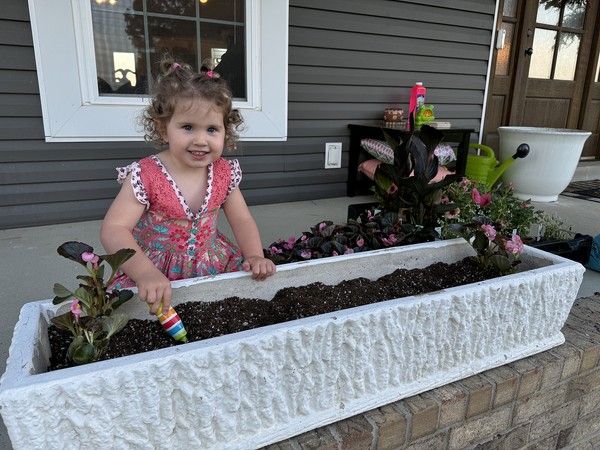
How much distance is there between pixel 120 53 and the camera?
258cm

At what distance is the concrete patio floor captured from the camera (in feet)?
5.50

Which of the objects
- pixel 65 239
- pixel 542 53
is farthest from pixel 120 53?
pixel 542 53

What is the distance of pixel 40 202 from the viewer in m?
2.61

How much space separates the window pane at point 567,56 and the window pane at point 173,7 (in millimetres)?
4050

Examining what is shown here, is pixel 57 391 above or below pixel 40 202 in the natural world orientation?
above

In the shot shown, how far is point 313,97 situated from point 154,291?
2615 mm

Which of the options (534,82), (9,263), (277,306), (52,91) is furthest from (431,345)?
(534,82)

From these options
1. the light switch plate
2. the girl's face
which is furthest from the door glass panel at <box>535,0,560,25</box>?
the girl's face

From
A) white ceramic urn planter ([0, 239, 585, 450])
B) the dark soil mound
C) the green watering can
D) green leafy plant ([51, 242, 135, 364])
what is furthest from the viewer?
the green watering can

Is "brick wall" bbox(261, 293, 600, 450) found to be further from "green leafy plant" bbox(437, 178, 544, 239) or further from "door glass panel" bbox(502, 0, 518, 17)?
"door glass panel" bbox(502, 0, 518, 17)

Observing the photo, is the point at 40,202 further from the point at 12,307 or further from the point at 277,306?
the point at 277,306

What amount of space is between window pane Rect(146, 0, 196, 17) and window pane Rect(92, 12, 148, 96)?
0.11 meters

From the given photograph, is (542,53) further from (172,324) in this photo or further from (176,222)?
(172,324)

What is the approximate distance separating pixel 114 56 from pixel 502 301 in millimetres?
2561
